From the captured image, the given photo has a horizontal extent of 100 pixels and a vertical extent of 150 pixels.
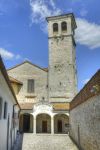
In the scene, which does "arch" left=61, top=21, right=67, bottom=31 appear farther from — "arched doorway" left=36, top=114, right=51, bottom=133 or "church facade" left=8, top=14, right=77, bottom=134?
"arched doorway" left=36, top=114, right=51, bottom=133

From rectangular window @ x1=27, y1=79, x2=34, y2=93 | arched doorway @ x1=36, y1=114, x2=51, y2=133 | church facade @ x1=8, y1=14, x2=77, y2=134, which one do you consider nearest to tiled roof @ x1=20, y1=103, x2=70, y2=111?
church facade @ x1=8, y1=14, x2=77, y2=134

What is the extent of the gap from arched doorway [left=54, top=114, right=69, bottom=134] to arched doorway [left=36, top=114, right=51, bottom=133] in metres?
1.00

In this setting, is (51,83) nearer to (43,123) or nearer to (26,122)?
(43,123)

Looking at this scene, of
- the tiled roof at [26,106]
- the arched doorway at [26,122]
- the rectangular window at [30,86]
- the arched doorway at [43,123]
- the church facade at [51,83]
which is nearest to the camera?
the tiled roof at [26,106]

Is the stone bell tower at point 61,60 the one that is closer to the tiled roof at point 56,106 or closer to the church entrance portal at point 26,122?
the tiled roof at point 56,106

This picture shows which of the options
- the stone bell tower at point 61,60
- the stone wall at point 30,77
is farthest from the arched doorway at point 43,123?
the stone wall at point 30,77

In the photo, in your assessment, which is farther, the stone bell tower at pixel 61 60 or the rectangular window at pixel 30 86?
the rectangular window at pixel 30 86

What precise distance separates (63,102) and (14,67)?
379 inches

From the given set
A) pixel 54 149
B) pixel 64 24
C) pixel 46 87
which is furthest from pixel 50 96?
pixel 54 149

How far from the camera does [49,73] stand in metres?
34.4

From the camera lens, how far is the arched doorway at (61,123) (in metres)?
31.2

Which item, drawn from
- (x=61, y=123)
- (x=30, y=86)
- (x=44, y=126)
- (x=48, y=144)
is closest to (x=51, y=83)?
(x=30, y=86)

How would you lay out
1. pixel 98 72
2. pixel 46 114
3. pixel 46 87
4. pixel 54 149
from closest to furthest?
pixel 98 72 < pixel 54 149 < pixel 46 114 < pixel 46 87

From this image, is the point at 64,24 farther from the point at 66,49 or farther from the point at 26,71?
the point at 26,71
